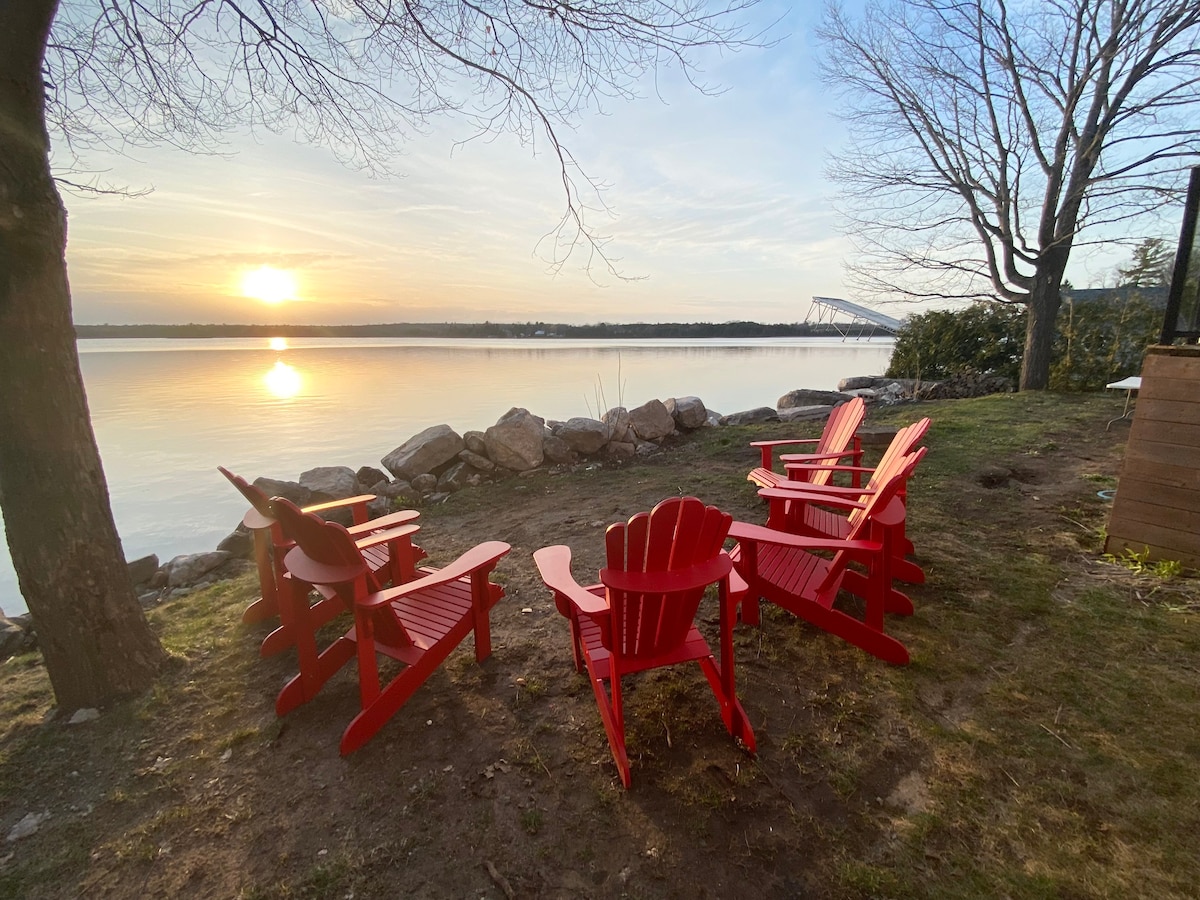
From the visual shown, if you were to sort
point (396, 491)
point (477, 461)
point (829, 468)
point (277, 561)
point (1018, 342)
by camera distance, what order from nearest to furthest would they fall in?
point (277, 561), point (829, 468), point (396, 491), point (477, 461), point (1018, 342)

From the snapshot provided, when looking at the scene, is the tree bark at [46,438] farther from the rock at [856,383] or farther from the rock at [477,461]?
the rock at [856,383]

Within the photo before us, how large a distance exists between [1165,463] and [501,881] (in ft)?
12.9

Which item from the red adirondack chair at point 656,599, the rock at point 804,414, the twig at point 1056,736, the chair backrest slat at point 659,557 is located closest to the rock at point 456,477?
the red adirondack chair at point 656,599

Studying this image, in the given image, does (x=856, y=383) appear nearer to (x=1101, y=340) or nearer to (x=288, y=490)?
(x=1101, y=340)

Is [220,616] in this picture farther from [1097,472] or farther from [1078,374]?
[1078,374]

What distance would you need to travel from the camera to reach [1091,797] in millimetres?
1758

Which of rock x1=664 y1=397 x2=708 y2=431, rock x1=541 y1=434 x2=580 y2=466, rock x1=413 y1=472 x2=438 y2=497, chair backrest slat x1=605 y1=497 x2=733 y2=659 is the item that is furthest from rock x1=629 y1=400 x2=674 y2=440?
chair backrest slat x1=605 y1=497 x2=733 y2=659

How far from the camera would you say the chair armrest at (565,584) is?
1.93 meters

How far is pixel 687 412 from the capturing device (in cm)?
732

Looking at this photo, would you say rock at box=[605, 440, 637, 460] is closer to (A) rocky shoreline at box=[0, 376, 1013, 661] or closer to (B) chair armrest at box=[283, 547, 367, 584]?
(A) rocky shoreline at box=[0, 376, 1013, 661]

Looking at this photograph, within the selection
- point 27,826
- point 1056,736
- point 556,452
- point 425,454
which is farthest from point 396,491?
point 1056,736

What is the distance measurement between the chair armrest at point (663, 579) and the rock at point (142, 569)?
3835 millimetres

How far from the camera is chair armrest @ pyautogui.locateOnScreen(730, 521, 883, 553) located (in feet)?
7.51

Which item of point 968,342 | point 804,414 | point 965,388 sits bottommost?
point 804,414
